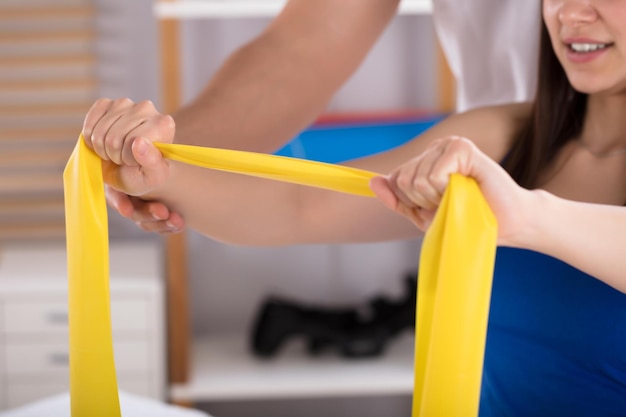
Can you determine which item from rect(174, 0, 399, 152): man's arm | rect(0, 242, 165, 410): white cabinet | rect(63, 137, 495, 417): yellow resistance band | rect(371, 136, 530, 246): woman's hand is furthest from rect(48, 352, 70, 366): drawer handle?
rect(371, 136, 530, 246): woman's hand

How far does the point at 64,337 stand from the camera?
2.53 m

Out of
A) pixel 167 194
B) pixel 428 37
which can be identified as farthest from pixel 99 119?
pixel 428 37

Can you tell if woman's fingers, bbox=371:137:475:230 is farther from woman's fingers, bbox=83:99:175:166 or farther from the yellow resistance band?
woman's fingers, bbox=83:99:175:166

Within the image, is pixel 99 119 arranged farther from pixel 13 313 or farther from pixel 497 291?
pixel 13 313

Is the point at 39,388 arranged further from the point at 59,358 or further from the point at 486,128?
the point at 486,128

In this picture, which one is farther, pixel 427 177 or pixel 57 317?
pixel 57 317

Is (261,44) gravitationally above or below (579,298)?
above

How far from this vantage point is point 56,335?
2.54m

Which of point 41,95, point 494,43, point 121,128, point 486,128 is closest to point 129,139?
point 121,128

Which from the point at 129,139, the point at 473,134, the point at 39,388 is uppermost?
the point at 473,134

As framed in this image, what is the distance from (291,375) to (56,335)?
26.0 inches

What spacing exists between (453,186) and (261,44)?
0.70m

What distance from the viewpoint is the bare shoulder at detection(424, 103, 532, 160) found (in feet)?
4.38

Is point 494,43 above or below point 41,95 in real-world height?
below
